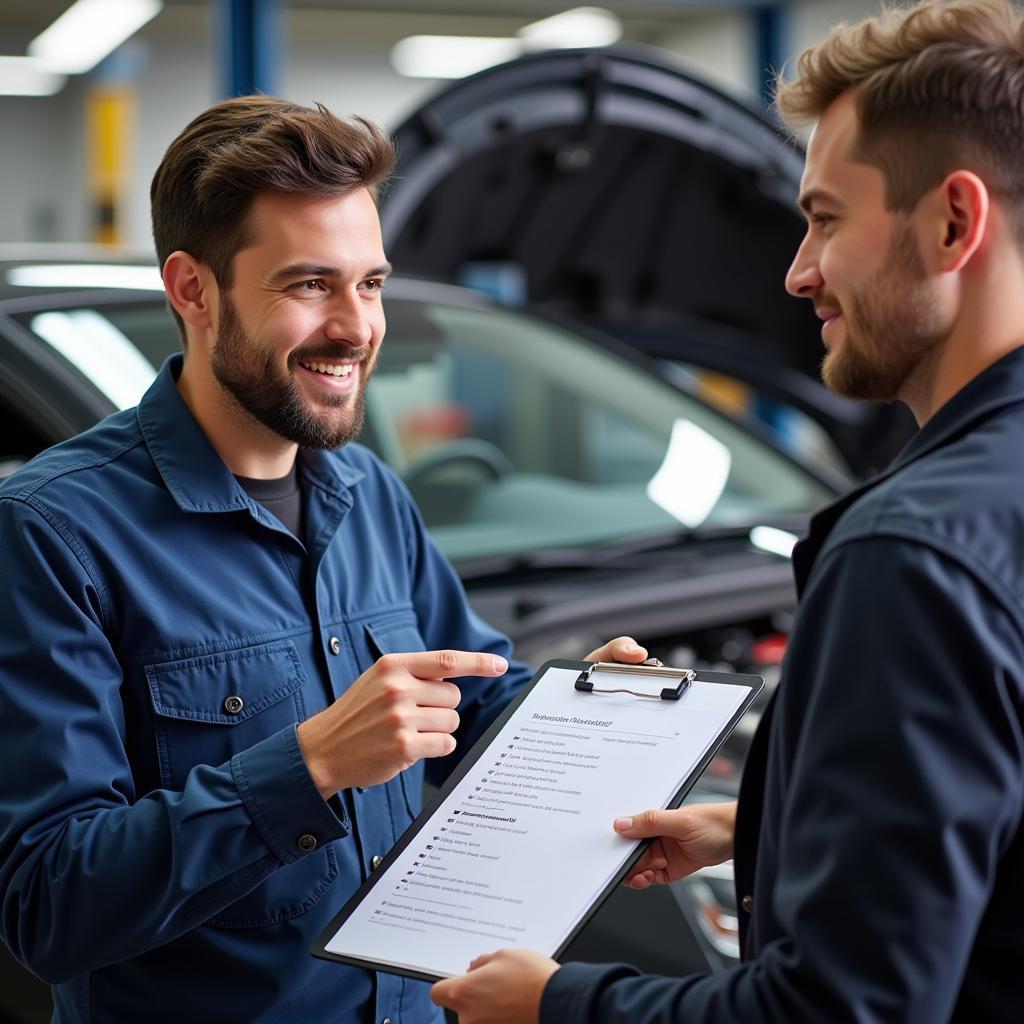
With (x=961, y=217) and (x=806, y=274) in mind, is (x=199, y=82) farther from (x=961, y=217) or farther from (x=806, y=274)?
(x=961, y=217)

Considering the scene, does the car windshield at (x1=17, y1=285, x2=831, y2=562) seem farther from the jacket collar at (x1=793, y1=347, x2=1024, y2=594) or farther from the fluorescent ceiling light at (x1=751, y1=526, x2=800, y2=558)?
the jacket collar at (x1=793, y1=347, x2=1024, y2=594)

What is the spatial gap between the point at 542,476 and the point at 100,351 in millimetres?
1203

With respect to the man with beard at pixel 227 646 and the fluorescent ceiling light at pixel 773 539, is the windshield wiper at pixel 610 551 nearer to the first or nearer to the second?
the fluorescent ceiling light at pixel 773 539

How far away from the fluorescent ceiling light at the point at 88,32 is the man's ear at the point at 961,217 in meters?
11.4

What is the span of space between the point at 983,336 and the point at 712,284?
3150 millimetres

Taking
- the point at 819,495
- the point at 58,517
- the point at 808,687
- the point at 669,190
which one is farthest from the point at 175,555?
the point at 669,190

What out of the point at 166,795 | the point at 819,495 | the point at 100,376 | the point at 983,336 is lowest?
the point at 819,495

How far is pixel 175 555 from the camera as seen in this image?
1604 mm

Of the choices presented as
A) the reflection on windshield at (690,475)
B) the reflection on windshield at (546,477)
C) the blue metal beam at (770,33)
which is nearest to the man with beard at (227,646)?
the reflection on windshield at (546,477)

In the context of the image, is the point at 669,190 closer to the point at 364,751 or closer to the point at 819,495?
the point at 819,495

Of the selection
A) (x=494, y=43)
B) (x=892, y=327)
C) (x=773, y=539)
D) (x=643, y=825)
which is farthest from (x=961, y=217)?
(x=494, y=43)

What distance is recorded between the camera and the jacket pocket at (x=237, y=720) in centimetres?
157

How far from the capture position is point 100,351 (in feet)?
8.11

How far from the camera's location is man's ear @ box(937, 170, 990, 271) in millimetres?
1156
